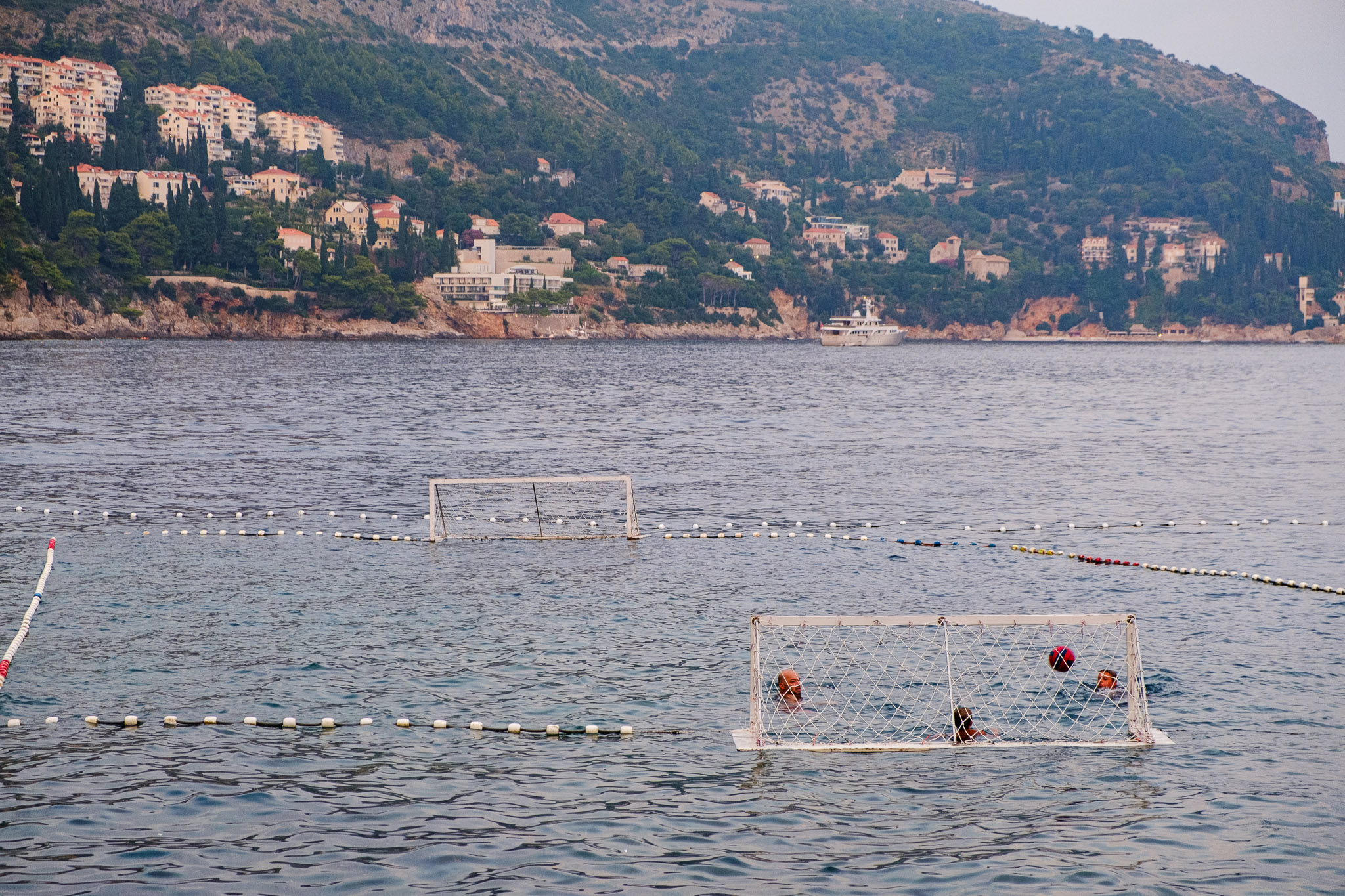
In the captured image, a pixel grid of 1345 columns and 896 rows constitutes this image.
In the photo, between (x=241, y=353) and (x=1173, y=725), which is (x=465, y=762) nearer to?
(x=1173, y=725)

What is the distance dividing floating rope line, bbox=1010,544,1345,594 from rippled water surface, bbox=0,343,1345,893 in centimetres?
49

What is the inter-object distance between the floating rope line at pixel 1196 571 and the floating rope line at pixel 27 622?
25.1 m

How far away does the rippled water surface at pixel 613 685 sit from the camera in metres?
15.8

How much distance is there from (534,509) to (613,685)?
24.3 metres

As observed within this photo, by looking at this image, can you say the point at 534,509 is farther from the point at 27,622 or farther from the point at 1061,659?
the point at 1061,659

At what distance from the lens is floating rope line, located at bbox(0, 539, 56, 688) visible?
22.9 m

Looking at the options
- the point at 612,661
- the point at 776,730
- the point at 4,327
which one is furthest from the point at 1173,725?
→ the point at 4,327

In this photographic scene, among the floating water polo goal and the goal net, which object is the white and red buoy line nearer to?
the floating water polo goal

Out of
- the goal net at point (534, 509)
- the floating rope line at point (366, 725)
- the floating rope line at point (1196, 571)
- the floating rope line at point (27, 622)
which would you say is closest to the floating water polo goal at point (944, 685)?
the floating rope line at point (366, 725)

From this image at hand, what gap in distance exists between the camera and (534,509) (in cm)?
4669

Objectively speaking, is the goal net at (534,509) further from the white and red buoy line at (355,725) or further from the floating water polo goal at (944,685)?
the white and red buoy line at (355,725)

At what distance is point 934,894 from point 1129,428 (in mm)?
78906

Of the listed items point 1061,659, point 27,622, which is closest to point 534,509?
point 27,622

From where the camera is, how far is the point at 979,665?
24234mm
